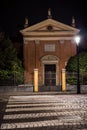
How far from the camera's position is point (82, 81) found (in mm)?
29125

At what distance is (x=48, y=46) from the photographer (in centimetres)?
4078

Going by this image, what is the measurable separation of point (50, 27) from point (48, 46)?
2.44 m

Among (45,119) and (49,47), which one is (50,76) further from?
(45,119)

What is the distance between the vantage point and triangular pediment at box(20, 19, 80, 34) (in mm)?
39938

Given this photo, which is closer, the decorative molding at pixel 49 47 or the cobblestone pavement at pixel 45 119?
the cobblestone pavement at pixel 45 119

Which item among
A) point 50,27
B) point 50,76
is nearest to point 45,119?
point 50,76

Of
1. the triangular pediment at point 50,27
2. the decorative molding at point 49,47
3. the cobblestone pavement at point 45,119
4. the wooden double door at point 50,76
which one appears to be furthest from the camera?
the decorative molding at point 49,47

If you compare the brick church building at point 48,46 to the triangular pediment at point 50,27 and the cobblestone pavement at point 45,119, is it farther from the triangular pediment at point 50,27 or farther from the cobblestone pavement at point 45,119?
the cobblestone pavement at point 45,119

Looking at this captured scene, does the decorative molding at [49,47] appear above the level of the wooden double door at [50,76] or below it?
above

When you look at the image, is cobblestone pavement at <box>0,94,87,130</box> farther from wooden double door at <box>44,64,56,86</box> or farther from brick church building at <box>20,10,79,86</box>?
brick church building at <box>20,10,79,86</box>

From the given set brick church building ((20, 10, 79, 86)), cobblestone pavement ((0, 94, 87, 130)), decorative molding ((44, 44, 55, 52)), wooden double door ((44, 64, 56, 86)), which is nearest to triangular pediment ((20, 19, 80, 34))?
brick church building ((20, 10, 79, 86))

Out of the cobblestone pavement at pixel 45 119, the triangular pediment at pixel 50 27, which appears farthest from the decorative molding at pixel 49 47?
the cobblestone pavement at pixel 45 119

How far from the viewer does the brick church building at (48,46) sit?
132 ft

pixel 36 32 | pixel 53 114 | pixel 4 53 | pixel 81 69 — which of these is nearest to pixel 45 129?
pixel 53 114
